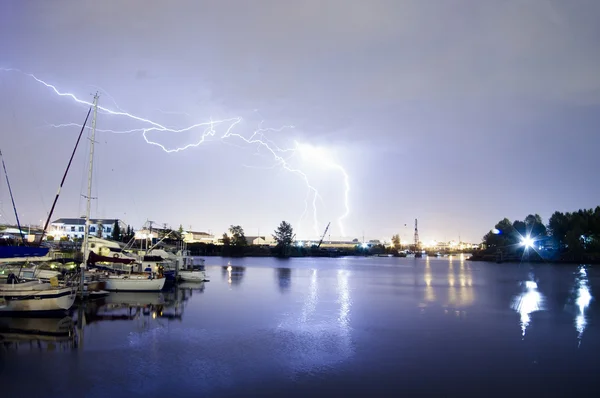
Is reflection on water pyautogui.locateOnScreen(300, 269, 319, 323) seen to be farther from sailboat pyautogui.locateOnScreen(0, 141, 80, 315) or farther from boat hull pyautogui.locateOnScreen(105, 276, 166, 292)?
sailboat pyautogui.locateOnScreen(0, 141, 80, 315)

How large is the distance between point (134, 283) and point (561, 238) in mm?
177503

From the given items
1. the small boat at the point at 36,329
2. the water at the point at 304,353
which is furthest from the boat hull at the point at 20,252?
the water at the point at 304,353

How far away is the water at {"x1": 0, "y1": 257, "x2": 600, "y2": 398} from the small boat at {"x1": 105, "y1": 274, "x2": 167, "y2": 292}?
4989 mm

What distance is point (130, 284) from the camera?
134 ft

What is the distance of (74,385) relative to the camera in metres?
14.8

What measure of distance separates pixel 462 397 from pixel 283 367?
22.7ft

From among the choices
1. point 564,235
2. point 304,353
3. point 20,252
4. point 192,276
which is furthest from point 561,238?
point 20,252

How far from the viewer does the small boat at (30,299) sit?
86.3ft

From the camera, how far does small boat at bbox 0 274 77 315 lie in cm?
2630

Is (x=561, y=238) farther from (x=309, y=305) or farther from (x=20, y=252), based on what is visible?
(x=20, y=252)

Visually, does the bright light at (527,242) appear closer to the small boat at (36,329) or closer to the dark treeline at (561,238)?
the dark treeline at (561,238)

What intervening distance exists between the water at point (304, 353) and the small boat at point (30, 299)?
134 centimetres

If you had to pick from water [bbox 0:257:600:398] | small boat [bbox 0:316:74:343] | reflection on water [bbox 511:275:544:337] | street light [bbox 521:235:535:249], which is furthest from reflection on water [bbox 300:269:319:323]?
street light [bbox 521:235:535:249]

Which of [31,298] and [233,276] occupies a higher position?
[31,298]
